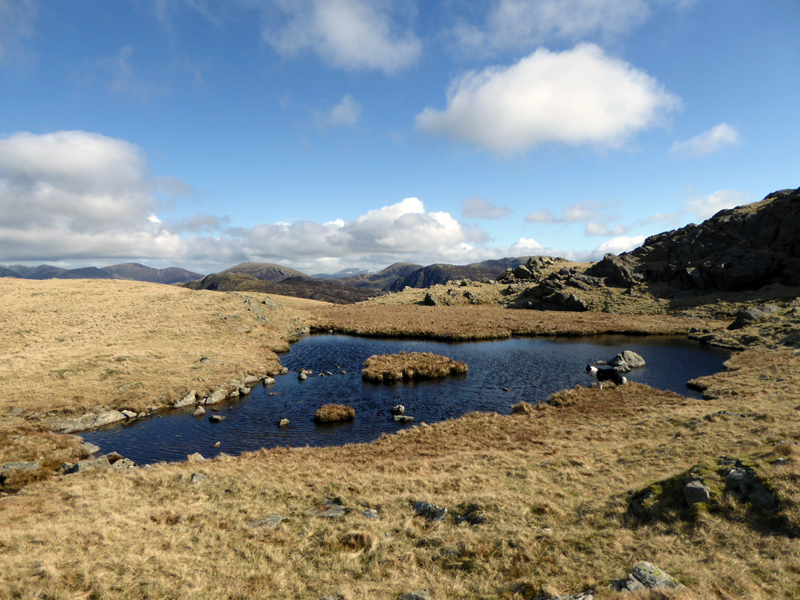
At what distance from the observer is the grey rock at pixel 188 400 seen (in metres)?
32.1

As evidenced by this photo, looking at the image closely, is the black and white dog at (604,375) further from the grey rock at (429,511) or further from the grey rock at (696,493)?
the grey rock at (429,511)

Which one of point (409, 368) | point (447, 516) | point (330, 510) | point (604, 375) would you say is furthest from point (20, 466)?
point (604, 375)

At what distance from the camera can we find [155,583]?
1023 centimetres

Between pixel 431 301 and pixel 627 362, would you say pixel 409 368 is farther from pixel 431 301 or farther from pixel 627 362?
pixel 431 301

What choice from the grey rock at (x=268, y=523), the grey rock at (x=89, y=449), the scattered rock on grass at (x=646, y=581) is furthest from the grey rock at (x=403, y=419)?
the scattered rock on grass at (x=646, y=581)

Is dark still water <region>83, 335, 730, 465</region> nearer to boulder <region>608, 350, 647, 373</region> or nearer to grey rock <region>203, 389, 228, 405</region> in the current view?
boulder <region>608, 350, 647, 373</region>

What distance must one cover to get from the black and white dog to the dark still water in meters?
1.00

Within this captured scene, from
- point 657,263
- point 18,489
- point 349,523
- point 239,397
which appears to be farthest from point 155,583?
point 657,263

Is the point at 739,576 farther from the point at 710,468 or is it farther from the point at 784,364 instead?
the point at 784,364

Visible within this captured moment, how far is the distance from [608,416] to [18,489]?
36.7m

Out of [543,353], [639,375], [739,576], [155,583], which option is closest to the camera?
[739,576]

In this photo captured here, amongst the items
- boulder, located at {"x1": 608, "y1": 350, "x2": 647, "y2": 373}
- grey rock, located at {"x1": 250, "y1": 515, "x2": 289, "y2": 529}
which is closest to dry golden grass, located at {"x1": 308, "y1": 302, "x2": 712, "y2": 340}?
boulder, located at {"x1": 608, "y1": 350, "x2": 647, "y2": 373}

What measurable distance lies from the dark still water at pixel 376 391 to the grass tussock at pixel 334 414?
2.53 feet

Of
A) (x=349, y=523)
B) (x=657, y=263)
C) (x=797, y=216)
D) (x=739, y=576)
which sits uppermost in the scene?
(x=797, y=216)
